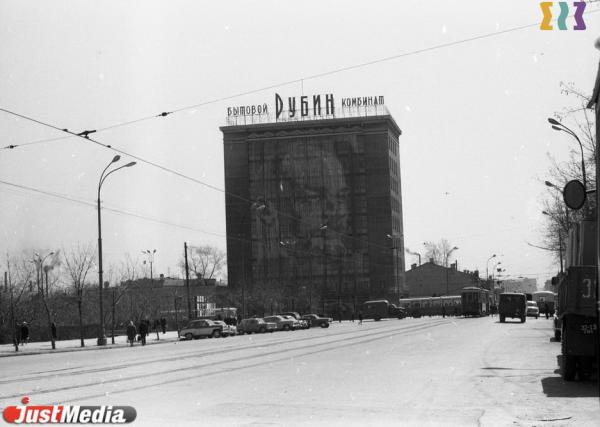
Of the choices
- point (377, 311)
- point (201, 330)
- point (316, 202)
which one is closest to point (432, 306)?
point (377, 311)

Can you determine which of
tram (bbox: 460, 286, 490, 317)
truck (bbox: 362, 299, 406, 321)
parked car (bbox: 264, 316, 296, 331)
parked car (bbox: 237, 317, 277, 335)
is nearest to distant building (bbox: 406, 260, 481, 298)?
truck (bbox: 362, 299, 406, 321)

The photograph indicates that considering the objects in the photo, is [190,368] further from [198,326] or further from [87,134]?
[198,326]

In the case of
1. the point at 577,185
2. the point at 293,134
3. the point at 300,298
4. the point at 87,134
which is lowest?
the point at 300,298

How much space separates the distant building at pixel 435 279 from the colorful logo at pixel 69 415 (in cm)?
15907

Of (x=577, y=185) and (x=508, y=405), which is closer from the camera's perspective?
(x=577, y=185)

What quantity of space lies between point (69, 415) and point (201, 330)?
49024mm

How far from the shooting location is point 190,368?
21.4m

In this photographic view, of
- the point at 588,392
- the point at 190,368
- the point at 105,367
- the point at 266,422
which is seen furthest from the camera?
the point at 105,367

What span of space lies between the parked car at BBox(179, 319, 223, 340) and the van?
25104 millimetres

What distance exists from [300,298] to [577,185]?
11828cm

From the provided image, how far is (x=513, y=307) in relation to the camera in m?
71.4

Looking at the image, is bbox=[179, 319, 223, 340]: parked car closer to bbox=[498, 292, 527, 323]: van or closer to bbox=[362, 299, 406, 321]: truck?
bbox=[498, 292, 527, 323]: van

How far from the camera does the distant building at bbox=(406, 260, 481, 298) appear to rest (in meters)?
168

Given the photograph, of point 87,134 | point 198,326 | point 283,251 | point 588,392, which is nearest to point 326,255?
point 283,251
